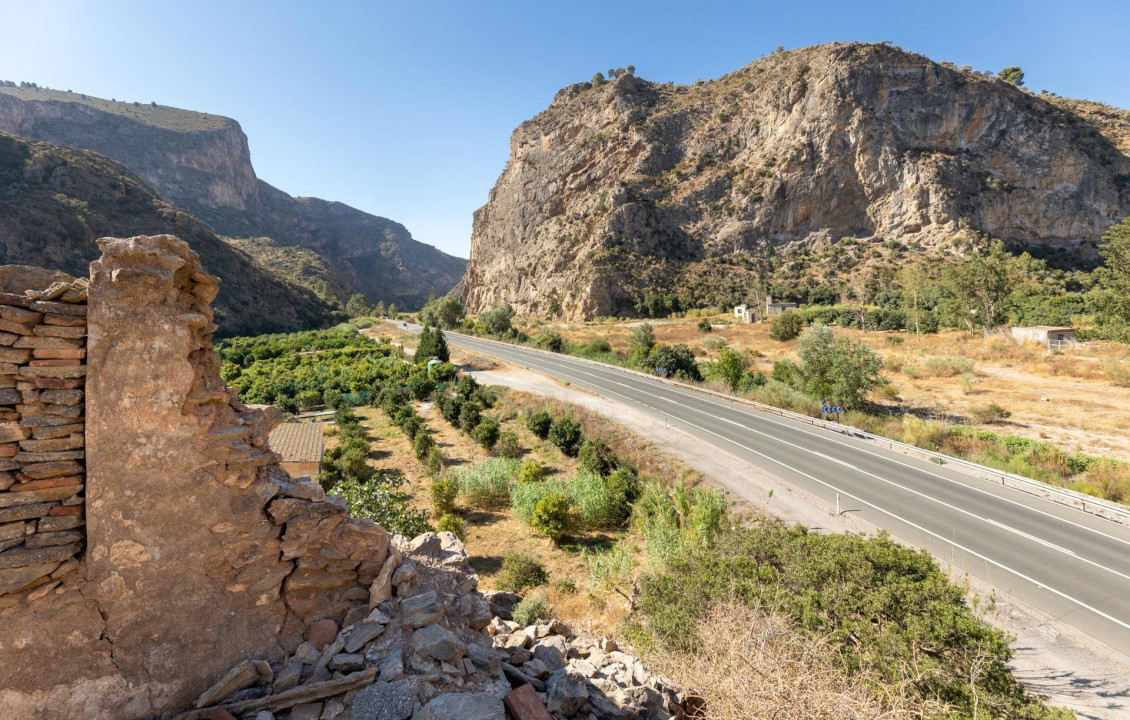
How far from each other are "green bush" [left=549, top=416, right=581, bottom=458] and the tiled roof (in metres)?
9.55

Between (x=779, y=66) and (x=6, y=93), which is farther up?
(x=779, y=66)

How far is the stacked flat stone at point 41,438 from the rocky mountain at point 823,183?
74.0 metres

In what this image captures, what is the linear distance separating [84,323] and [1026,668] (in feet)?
45.2

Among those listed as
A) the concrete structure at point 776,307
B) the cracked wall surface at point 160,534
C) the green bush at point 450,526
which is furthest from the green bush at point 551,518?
the concrete structure at point 776,307

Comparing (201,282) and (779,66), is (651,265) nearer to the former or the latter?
(779,66)

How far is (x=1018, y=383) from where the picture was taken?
28.3m

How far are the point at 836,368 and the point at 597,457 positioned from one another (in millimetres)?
15155

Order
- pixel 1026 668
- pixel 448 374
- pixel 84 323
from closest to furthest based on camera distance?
pixel 84 323
pixel 1026 668
pixel 448 374

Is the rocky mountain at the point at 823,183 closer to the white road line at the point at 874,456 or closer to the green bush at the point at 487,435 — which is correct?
the white road line at the point at 874,456

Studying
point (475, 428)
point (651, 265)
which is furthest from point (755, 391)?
point (651, 265)

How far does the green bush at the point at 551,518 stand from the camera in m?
12.8

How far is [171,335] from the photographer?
13.3ft

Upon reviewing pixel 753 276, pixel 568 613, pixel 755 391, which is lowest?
pixel 568 613

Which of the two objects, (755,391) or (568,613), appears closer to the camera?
(568,613)
